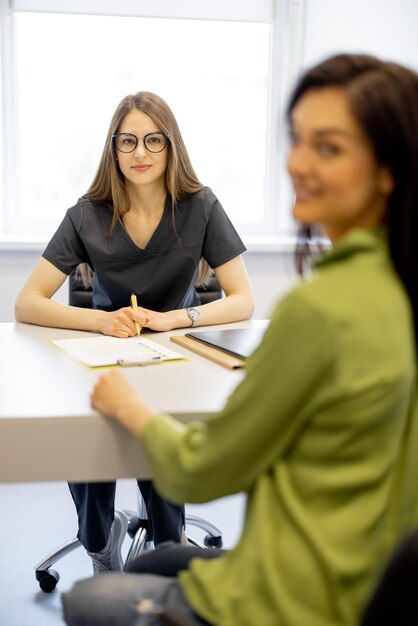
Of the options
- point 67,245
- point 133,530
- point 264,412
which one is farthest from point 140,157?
point 264,412

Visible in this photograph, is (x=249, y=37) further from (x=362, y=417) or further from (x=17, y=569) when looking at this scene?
(x=362, y=417)

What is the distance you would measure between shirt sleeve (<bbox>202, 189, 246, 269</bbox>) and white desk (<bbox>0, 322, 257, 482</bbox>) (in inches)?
32.1

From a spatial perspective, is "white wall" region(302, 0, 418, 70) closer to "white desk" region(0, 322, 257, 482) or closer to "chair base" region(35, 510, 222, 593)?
"chair base" region(35, 510, 222, 593)

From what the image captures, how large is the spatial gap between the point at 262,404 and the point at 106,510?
1.17 meters

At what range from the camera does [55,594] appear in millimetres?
1900

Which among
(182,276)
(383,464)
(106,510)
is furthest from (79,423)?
(182,276)

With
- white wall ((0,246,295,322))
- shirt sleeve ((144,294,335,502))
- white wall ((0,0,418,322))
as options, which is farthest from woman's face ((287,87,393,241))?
white wall ((0,0,418,322))

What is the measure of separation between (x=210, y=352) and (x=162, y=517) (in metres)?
0.57

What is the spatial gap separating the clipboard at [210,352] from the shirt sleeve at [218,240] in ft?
1.60

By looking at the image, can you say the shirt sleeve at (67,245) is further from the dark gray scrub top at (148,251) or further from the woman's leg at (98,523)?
the woman's leg at (98,523)

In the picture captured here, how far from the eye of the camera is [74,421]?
1051mm

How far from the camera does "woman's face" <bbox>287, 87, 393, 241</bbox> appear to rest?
782mm

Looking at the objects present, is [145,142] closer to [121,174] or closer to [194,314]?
[121,174]

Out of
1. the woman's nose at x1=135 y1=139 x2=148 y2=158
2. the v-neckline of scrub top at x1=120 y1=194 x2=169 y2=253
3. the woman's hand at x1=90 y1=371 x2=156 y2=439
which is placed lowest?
the woman's hand at x1=90 y1=371 x2=156 y2=439
